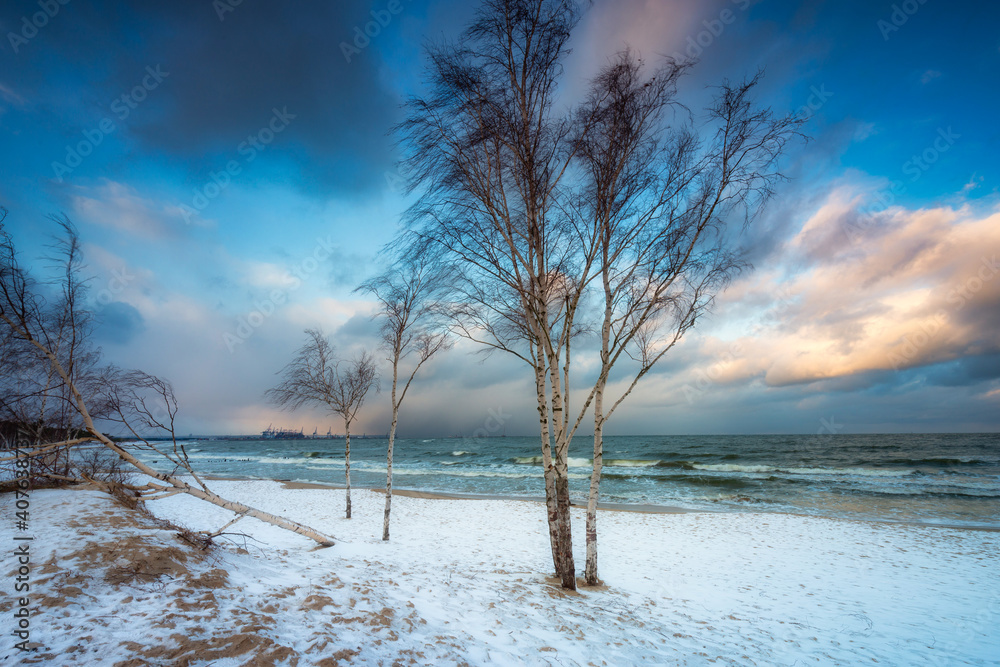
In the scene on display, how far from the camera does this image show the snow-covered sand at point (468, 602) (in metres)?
3.48

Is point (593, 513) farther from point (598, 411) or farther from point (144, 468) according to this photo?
point (144, 468)

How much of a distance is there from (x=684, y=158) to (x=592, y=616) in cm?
705

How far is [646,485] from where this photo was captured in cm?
2602

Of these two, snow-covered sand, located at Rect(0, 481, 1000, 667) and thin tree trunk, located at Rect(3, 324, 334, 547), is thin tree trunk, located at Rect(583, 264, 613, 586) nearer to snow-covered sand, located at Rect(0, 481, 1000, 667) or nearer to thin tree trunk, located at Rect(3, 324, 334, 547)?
snow-covered sand, located at Rect(0, 481, 1000, 667)

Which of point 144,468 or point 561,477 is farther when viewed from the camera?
point 561,477

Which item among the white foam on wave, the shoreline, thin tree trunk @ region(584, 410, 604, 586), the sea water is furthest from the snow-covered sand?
the white foam on wave

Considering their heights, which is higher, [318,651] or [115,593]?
[115,593]

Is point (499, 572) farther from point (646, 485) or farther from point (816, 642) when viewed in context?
point (646, 485)

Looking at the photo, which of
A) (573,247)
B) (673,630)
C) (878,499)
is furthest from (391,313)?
(878,499)

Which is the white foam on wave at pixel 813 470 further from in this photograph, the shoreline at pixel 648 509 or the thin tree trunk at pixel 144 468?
the thin tree trunk at pixel 144 468

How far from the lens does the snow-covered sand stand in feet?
11.4

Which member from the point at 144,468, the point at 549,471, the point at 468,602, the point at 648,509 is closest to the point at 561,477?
the point at 549,471

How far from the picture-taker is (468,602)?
5.37m

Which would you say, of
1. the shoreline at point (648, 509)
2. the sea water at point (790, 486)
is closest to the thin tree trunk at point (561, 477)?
the shoreline at point (648, 509)
